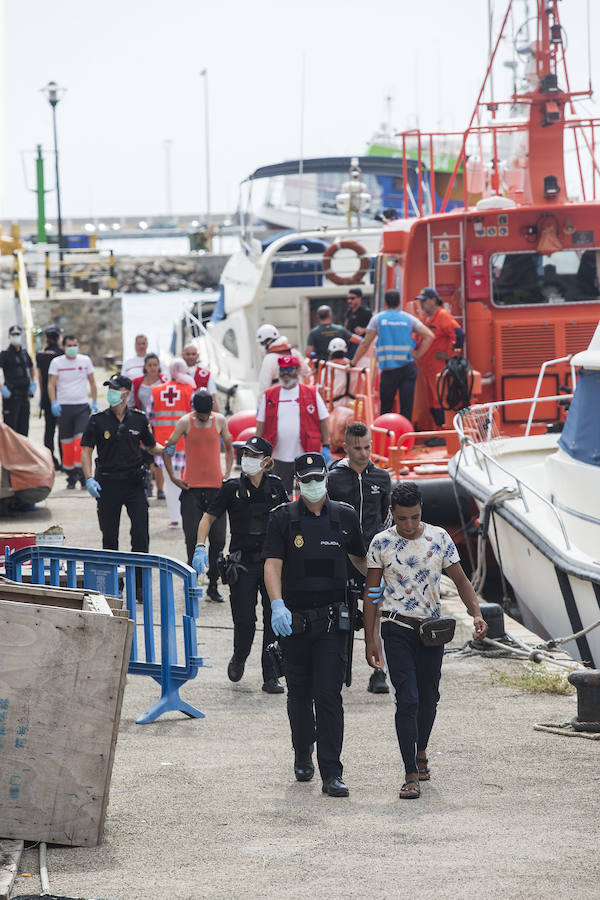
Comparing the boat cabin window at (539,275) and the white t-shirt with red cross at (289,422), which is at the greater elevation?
the boat cabin window at (539,275)

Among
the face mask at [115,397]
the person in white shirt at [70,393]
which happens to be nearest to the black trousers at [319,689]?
the face mask at [115,397]

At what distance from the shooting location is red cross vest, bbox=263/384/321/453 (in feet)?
34.1

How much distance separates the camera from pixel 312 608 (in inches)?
245

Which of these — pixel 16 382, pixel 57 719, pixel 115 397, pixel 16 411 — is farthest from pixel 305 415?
pixel 16 411

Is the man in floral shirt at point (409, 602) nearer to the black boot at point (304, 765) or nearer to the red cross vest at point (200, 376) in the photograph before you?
the black boot at point (304, 765)

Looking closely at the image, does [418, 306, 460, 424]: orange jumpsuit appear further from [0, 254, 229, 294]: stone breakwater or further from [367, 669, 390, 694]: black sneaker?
[0, 254, 229, 294]: stone breakwater

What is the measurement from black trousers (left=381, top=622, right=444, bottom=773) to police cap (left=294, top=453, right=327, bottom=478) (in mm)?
791

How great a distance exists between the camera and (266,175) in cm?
2402

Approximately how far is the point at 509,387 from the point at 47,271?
19206mm

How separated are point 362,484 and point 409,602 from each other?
154cm

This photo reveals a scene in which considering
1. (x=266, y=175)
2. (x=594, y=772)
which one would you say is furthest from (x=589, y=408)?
(x=266, y=175)

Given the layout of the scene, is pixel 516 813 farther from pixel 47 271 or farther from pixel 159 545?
pixel 47 271

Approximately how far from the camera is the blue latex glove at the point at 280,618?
19.9 ft


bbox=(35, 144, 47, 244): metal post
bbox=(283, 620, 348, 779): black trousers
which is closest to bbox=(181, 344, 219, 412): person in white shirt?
bbox=(283, 620, 348, 779): black trousers
